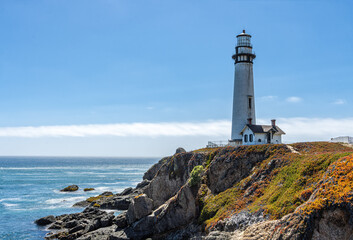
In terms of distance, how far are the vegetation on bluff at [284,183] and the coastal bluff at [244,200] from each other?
64 mm

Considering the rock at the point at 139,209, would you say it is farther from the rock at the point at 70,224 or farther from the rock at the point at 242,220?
the rock at the point at 242,220

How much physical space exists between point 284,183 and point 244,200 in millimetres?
4408

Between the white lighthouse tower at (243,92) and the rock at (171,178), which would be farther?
the white lighthouse tower at (243,92)

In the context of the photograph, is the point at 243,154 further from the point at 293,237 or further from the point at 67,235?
the point at 67,235

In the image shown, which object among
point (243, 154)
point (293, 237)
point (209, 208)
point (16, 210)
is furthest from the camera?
point (16, 210)

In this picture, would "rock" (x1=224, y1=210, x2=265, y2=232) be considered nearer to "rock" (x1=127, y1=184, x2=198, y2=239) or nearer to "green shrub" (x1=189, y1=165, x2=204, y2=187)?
"rock" (x1=127, y1=184, x2=198, y2=239)

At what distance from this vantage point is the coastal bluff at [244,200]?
19.6 m

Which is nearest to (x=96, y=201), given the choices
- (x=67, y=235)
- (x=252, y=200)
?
(x=67, y=235)

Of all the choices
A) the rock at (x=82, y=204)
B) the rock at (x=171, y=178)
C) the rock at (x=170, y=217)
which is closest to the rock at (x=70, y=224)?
the rock at (x=170, y=217)

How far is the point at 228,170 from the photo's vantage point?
3538cm

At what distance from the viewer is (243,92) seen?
50.1m

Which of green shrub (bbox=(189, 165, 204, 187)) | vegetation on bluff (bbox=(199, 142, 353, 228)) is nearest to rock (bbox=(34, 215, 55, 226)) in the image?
green shrub (bbox=(189, 165, 204, 187))

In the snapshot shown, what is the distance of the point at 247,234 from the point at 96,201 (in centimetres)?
4021

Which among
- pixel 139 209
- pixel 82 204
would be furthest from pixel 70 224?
pixel 82 204
